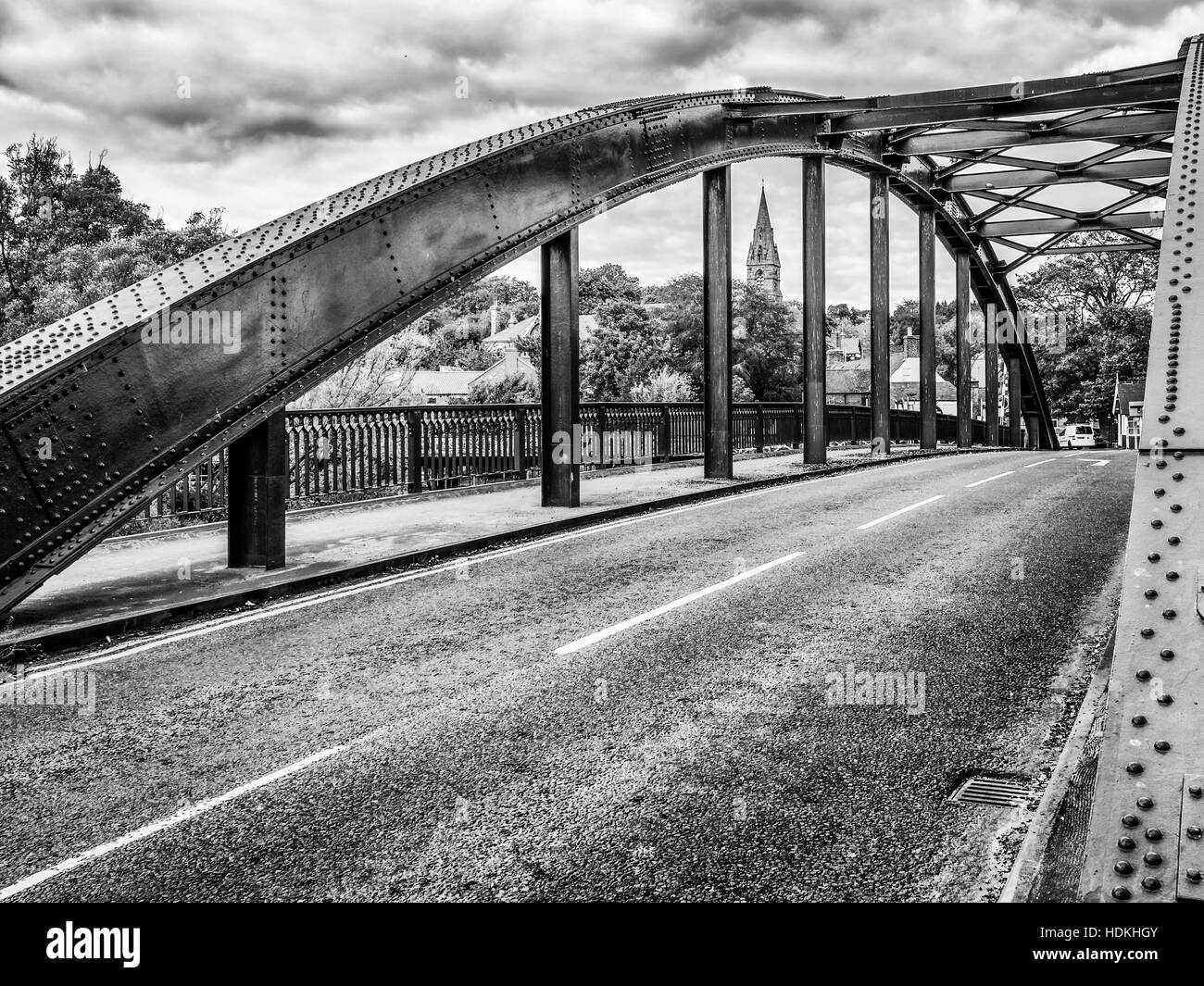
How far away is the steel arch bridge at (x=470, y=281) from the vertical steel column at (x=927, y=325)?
9.73 metres

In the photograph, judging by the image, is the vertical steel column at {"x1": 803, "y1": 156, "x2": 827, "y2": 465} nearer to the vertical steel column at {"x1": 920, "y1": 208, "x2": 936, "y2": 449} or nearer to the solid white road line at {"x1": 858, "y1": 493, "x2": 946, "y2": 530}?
the solid white road line at {"x1": 858, "y1": 493, "x2": 946, "y2": 530}

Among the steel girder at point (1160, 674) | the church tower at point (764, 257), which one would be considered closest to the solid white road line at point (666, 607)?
the steel girder at point (1160, 674)

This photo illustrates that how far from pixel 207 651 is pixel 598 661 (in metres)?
2.90

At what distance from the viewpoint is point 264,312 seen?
938 centimetres

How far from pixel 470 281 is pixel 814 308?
12506 mm

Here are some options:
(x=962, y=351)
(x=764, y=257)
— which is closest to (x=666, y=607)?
(x=962, y=351)

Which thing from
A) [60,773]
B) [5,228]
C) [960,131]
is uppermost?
[5,228]

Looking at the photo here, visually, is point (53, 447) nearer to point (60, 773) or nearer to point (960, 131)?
point (60, 773)

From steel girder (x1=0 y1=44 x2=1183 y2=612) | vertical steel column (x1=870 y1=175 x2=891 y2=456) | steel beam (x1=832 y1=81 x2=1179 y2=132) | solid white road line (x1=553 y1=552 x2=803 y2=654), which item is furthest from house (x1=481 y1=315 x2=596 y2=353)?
solid white road line (x1=553 y1=552 x2=803 y2=654)

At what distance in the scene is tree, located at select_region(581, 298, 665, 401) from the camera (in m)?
53.0

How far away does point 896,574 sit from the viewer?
9703mm

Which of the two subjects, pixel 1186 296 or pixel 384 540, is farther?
pixel 384 540

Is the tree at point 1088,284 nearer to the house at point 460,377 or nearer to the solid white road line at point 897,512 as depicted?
the house at point 460,377
